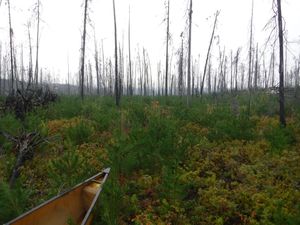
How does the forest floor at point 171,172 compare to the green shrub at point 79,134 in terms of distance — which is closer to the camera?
the forest floor at point 171,172

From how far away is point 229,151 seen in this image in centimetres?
800

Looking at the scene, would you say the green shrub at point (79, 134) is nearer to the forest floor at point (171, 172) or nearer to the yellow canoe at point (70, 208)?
the forest floor at point (171, 172)

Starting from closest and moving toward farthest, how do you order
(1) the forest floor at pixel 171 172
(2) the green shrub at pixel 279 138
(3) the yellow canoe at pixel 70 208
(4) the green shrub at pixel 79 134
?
1. (3) the yellow canoe at pixel 70 208
2. (1) the forest floor at pixel 171 172
3. (2) the green shrub at pixel 279 138
4. (4) the green shrub at pixel 79 134

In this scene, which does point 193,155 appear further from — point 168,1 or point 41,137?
point 168,1

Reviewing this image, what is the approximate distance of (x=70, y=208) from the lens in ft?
16.9

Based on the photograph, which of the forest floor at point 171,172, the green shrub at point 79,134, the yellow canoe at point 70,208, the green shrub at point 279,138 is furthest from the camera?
the green shrub at point 79,134

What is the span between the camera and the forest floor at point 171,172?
514 centimetres

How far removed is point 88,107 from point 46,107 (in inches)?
72.9

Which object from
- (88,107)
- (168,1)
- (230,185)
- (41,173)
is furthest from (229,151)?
(168,1)

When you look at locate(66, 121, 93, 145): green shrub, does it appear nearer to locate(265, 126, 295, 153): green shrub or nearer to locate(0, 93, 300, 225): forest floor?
locate(0, 93, 300, 225): forest floor

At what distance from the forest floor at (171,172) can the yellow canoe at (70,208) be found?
254 millimetres

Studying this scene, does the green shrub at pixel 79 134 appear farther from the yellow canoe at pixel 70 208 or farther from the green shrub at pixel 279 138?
the green shrub at pixel 279 138

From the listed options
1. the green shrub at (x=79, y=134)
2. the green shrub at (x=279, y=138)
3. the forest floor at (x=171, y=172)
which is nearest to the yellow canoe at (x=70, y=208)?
the forest floor at (x=171, y=172)

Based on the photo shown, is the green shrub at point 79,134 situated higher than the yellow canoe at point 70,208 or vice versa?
the green shrub at point 79,134
